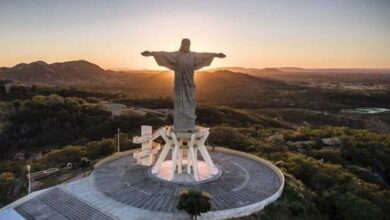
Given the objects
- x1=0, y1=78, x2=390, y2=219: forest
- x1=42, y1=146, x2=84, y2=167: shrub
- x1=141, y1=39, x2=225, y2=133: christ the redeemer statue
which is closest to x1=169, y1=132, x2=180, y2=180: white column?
x1=141, y1=39, x2=225, y2=133: christ the redeemer statue

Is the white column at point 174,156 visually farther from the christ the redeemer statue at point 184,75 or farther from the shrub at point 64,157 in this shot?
the shrub at point 64,157

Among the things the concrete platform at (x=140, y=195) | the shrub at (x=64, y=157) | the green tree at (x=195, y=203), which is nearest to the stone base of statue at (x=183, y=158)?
the concrete platform at (x=140, y=195)

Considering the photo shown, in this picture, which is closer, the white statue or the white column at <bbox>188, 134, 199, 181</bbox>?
the white column at <bbox>188, 134, 199, 181</bbox>

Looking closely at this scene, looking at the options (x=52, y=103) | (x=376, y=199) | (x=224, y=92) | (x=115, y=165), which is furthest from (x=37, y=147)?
(x=224, y=92)

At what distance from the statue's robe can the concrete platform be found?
167 inches

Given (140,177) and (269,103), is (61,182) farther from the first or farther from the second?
(269,103)

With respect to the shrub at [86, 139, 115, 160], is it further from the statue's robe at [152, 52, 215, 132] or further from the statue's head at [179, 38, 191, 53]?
the statue's head at [179, 38, 191, 53]

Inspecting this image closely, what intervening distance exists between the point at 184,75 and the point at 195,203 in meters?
9.27

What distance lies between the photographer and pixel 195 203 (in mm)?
17594

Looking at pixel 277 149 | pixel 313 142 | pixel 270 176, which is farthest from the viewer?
pixel 313 142

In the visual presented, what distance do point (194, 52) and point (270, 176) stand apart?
10223 mm

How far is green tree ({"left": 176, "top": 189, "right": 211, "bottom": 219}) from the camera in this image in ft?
57.8

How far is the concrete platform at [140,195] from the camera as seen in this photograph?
63.5ft

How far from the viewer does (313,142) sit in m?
41.5
